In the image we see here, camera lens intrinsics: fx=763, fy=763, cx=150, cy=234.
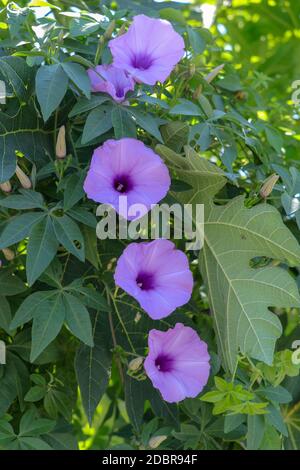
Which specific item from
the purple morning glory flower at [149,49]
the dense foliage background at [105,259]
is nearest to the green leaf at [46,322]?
the dense foliage background at [105,259]

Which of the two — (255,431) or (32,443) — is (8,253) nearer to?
(32,443)

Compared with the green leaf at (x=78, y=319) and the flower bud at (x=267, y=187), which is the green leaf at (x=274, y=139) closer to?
the flower bud at (x=267, y=187)

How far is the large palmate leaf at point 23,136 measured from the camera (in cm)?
103

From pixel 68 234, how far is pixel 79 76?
21 cm

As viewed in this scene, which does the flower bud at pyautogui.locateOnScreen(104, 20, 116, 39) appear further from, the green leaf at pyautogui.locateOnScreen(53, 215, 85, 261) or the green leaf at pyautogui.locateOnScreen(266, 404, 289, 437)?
the green leaf at pyautogui.locateOnScreen(266, 404, 289, 437)

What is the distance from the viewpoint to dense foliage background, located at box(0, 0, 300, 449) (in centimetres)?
99

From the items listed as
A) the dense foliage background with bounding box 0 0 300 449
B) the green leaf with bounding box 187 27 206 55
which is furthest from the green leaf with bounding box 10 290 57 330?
the green leaf with bounding box 187 27 206 55

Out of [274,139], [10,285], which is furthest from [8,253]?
[274,139]

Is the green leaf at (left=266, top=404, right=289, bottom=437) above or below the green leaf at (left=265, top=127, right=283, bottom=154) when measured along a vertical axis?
below

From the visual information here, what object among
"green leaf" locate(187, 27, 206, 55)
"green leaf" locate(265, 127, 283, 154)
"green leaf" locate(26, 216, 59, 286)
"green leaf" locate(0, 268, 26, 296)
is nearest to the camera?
"green leaf" locate(26, 216, 59, 286)

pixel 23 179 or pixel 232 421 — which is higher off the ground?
pixel 23 179

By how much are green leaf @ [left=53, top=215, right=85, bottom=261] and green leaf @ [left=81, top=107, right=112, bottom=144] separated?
0.34 ft

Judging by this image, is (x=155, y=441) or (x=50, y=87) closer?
(x=50, y=87)

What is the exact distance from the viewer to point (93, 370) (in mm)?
1068
